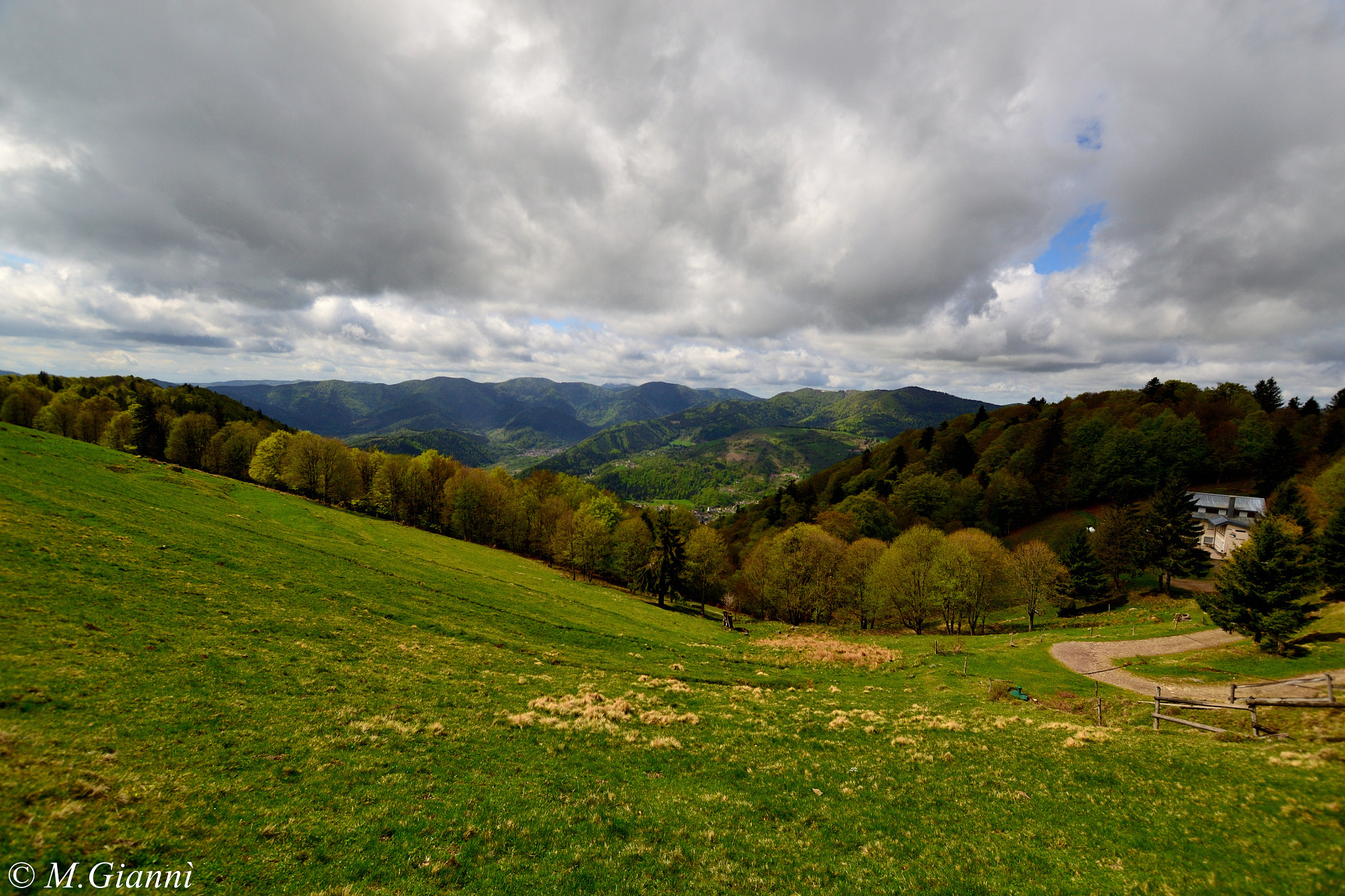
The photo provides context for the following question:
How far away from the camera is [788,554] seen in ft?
252

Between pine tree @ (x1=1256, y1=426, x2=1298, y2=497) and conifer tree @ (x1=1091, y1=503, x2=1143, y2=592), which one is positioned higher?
pine tree @ (x1=1256, y1=426, x2=1298, y2=497)

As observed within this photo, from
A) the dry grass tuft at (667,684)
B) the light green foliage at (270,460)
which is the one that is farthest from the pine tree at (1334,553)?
the light green foliage at (270,460)

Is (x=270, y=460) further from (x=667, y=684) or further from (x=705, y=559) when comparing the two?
(x=667, y=684)

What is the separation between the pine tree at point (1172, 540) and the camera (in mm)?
65562

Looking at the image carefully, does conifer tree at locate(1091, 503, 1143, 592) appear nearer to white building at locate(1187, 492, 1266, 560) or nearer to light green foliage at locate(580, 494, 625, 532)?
white building at locate(1187, 492, 1266, 560)

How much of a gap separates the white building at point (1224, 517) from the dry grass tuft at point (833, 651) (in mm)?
87153

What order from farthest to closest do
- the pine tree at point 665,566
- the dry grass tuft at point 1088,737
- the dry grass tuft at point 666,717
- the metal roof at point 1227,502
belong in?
the metal roof at point 1227,502, the pine tree at point 665,566, the dry grass tuft at point 666,717, the dry grass tuft at point 1088,737

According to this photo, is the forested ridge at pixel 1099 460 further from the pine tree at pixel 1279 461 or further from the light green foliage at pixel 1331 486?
the light green foliage at pixel 1331 486

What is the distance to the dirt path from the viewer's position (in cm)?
2728


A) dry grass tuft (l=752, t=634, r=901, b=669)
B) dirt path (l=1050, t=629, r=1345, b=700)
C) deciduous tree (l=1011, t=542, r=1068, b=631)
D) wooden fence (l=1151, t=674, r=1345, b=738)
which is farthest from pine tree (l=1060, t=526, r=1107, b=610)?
wooden fence (l=1151, t=674, r=1345, b=738)

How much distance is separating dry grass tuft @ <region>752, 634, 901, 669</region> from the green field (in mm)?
9785

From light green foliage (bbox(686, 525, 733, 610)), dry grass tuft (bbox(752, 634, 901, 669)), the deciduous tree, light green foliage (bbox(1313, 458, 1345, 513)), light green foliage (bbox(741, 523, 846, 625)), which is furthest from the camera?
light green foliage (bbox(686, 525, 733, 610))

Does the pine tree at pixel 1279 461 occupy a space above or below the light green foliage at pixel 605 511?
above

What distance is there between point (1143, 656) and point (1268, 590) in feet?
31.8
